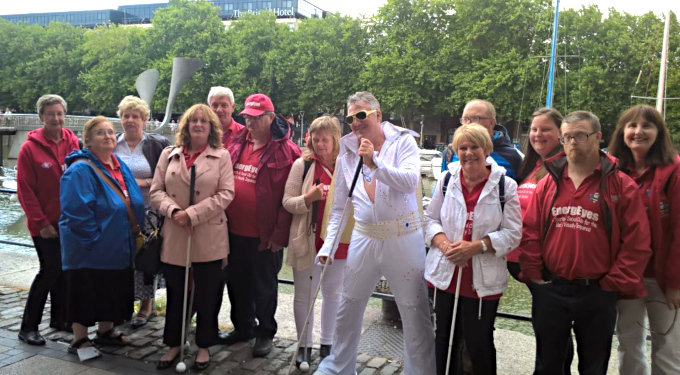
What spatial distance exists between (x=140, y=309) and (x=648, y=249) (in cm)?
432

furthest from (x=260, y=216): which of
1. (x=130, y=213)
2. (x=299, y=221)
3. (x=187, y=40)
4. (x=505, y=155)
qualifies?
(x=187, y=40)

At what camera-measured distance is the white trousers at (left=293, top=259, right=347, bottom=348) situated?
4.21 m

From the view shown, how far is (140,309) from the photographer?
518 centimetres

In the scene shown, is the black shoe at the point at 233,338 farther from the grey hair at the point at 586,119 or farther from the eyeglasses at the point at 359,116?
the grey hair at the point at 586,119

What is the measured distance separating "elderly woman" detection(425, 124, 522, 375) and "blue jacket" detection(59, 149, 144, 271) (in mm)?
2425

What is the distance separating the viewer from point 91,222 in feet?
13.3

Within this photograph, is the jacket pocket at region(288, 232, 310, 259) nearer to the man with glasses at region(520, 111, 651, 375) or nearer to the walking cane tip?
the walking cane tip

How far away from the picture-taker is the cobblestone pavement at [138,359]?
4062 millimetres

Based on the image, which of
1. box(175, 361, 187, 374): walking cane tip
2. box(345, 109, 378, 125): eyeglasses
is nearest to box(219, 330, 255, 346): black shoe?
box(175, 361, 187, 374): walking cane tip

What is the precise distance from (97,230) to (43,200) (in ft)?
2.79

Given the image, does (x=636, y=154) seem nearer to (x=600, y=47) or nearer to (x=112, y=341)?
(x=112, y=341)

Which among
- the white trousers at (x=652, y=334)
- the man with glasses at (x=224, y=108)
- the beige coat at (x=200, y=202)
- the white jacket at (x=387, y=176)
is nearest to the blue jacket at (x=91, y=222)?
the beige coat at (x=200, y=202)

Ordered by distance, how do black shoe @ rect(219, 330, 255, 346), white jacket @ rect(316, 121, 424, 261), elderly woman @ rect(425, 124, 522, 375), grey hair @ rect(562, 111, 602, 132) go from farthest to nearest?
black shoe @ rect(219, 330, 255, 346), white jacket @ rect(316, 121, 424, 261), elderly woman @ rect(425, 124, 522, 375), grey hair @ rect(562, 111, 602, 132)

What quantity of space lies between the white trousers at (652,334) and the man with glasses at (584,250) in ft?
0.87
